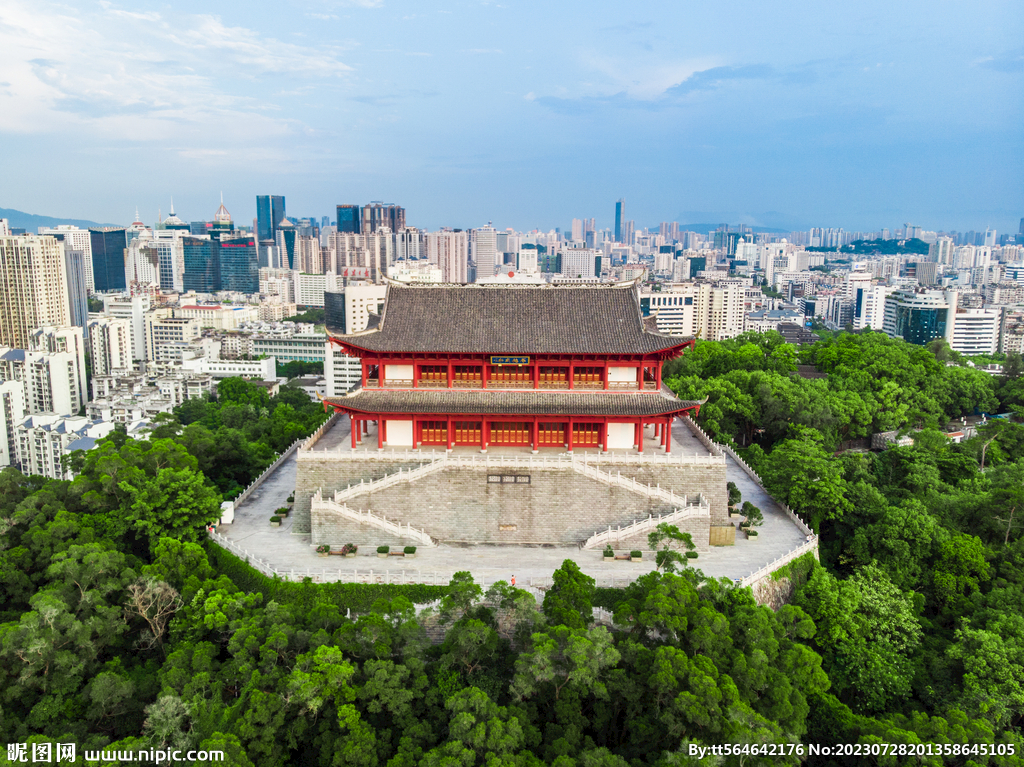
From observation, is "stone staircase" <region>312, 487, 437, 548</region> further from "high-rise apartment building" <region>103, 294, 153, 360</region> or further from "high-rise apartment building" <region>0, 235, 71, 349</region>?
"high-rise apartment building" <region>103, 294, 153, 360</region>

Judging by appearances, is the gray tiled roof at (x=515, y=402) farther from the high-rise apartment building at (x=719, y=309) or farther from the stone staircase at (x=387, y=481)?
the high-rise apartment building at (x=719, y=309)

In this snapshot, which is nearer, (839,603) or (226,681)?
(226,681)

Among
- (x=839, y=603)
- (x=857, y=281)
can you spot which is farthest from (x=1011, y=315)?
(x=839, y=603)

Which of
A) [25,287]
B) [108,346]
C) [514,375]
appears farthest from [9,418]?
[514,375]

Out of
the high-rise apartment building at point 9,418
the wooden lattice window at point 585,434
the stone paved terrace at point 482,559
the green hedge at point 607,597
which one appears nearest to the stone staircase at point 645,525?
the stone paved terrace at point 482,559

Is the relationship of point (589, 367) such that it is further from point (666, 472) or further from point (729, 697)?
point (729, 697)

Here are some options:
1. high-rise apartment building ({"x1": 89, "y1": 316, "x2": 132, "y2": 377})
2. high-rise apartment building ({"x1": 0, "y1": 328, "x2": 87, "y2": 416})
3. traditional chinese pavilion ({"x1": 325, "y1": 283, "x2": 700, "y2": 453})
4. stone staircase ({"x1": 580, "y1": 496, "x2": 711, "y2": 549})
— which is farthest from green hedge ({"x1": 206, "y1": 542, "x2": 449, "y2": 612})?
high-rise apartment building ({"x1": 89, "y1": 316, "x2": 132, "y2": 377})
